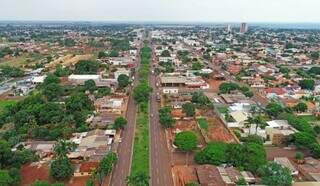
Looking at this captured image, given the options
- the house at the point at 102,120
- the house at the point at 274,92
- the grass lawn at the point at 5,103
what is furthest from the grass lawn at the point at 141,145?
the house at the point at 274,92

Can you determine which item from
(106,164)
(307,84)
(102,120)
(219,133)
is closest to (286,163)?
(219,133)

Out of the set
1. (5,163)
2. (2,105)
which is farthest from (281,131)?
(2,105)

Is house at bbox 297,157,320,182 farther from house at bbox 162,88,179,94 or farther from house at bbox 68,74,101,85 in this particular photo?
house at bbox 68,74,101,85

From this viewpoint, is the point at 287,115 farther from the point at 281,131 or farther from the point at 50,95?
the point at 50,95

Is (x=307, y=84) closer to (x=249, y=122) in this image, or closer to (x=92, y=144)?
(x=249, y=122)

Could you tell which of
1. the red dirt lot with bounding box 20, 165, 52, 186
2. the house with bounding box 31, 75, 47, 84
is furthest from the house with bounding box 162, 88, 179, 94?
the red dirt lot with bounding box 20, 165, 52, 186

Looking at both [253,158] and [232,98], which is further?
[232,98]

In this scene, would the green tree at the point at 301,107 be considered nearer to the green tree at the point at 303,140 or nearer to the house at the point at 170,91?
the green tree at the point at 303,140
